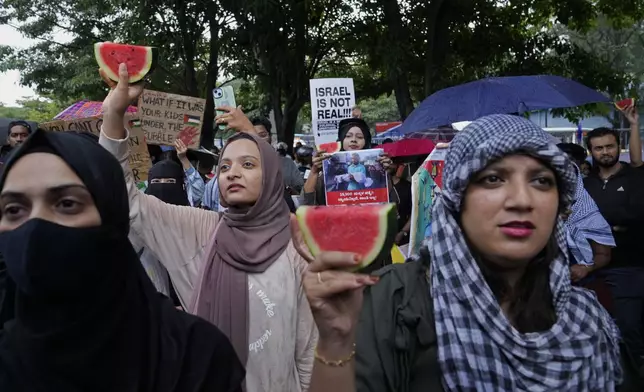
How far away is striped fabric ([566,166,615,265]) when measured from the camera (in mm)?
3889

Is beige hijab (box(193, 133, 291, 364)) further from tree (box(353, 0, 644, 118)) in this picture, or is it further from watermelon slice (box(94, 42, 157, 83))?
tree (box(353, 0, 644, 118))

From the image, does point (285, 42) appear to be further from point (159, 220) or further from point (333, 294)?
point (333, 294)

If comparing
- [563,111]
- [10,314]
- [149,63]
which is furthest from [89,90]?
[10,314]

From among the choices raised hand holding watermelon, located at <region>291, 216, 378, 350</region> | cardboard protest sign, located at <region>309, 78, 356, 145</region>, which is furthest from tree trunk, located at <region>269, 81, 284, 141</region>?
raised hand holding watermelon, located at <region>291, 216, 378, 350</region>

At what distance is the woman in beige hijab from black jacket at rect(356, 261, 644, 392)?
1.07 metres

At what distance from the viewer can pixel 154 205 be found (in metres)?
2.97

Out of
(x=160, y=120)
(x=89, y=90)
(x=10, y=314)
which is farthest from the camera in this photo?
(x=89, y=90)

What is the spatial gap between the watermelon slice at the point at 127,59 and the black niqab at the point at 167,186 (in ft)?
5.96

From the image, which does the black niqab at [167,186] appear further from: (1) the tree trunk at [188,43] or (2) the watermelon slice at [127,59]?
(1) the tree trunk at [188,43]

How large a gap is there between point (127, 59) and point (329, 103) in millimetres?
5447

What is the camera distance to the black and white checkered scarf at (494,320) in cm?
181

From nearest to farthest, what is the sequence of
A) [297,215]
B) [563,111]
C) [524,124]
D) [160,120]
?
1. [297,215]
2. [524,124]
3. [160,120]
4. [563,111]

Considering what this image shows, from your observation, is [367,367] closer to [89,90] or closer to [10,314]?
[10,314]

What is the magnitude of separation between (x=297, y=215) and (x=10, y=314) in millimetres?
859
